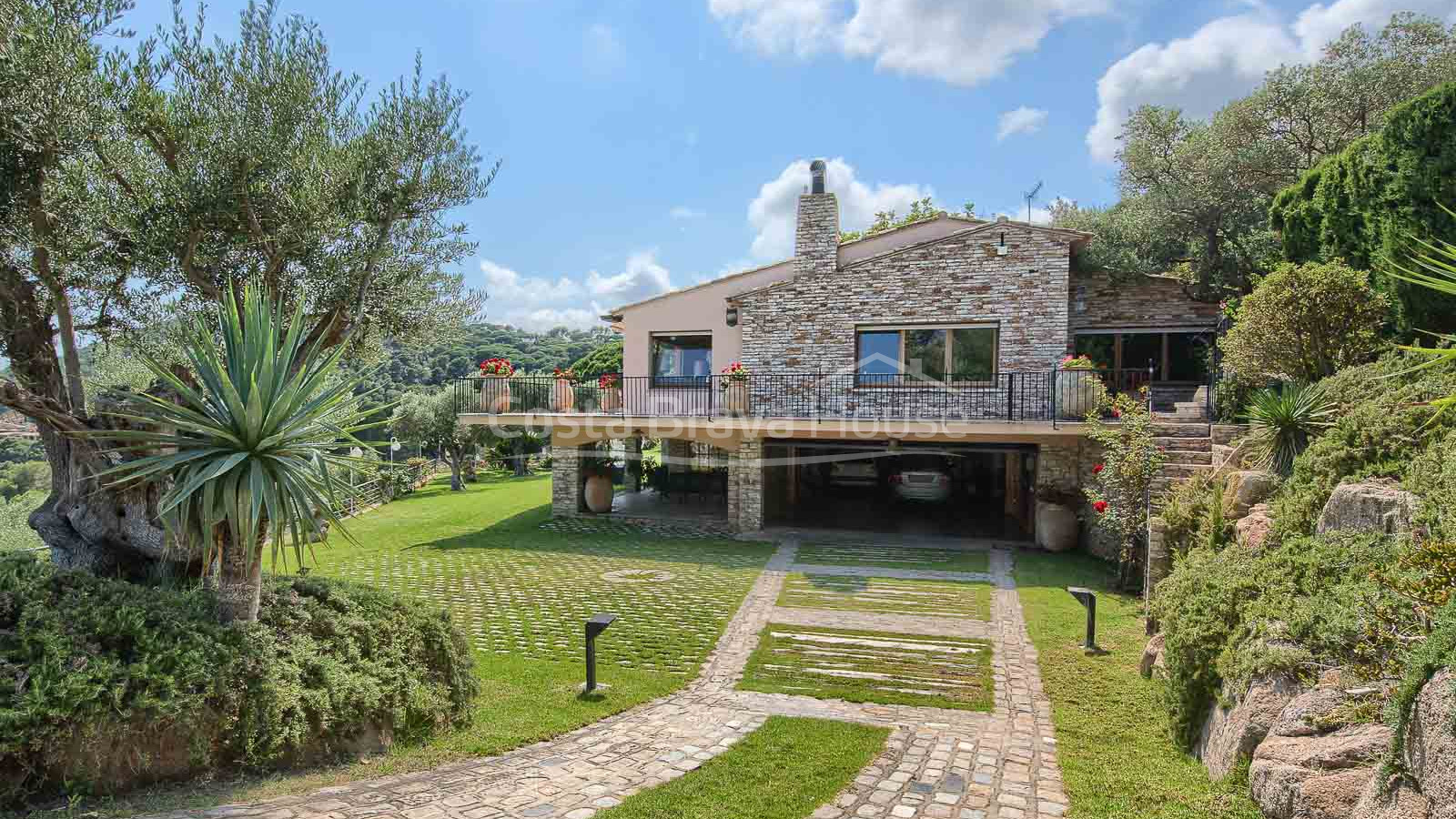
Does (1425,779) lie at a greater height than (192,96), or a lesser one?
lesser

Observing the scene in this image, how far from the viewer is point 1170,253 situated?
676 inches

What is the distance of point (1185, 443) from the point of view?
1121 cm

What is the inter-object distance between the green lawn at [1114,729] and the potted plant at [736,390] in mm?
7335

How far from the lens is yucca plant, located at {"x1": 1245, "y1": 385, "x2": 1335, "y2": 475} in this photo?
811 cm

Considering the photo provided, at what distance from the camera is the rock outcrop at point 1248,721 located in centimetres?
412

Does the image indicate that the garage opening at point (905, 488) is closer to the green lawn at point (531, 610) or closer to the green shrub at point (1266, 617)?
the green lawn at point (531, 610)

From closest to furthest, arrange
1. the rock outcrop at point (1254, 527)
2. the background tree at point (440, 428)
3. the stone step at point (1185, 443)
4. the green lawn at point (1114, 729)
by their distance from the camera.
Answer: the green lawn at point (1114, 729)
the rock outcrop at point (1254, 527)
the stone step at point (1185, 443)
the background tree at point (440, 428)

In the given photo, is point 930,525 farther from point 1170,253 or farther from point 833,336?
point 1170,253

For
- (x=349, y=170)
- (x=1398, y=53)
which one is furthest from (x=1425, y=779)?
(x=1398, y=53)

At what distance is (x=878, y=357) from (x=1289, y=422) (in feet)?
27.8

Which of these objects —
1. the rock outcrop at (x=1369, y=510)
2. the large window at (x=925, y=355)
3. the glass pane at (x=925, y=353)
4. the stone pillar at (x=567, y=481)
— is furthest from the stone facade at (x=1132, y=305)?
the stone pillar at (x=567, y=481)

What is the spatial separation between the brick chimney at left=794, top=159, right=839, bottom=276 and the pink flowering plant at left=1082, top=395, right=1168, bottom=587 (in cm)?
736

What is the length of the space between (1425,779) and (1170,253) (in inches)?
686

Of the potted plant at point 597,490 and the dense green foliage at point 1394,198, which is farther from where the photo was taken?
the potted plant at point 597,490
